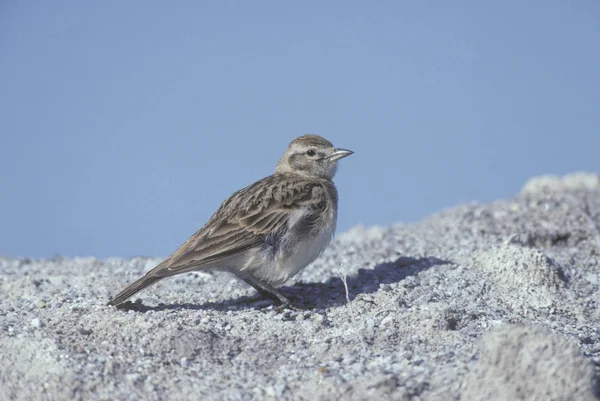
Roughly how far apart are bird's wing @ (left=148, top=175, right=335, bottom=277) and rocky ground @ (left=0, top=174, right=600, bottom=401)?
51cm

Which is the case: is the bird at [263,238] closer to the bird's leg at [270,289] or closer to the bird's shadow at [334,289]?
the bird's leg at [270,289]

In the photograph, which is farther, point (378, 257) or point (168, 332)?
point (378, 257)

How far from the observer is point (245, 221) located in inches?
305

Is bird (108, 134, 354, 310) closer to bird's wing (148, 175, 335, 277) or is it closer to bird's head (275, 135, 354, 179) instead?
bird's wing (148, 175, 335, 277)

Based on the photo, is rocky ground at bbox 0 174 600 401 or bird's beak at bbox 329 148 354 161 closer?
rocky ground at bbox 0 174 600 401

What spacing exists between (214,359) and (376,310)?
1730 mm

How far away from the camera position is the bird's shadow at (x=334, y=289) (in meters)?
7.87

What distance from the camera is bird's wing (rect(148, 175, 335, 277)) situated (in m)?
7.46

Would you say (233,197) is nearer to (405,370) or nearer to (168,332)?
(168,332)

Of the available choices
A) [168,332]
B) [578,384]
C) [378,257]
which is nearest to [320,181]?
[378,257]

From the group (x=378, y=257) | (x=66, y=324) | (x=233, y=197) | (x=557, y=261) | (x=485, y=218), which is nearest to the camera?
(x=66, y=324)

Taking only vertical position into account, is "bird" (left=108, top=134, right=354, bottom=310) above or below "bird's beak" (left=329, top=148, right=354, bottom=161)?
below

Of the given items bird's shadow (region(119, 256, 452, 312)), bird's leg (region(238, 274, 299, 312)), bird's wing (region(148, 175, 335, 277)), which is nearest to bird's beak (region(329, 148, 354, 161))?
bird's wing (region(148, 175, 335, 277))

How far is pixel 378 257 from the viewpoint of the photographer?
32.5 feet
